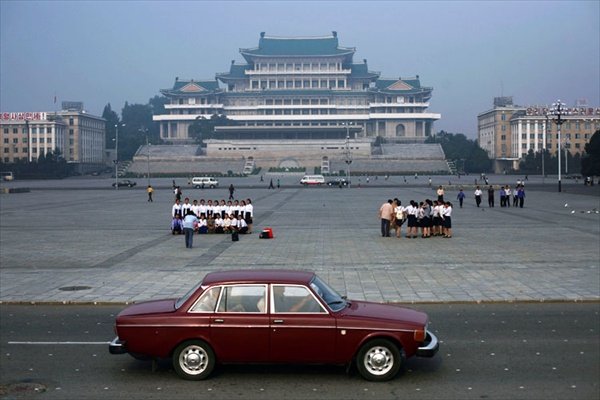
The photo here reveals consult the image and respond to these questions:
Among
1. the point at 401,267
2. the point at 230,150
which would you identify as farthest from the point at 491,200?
the point at 230,150

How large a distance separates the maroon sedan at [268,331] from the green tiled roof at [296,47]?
143 metres

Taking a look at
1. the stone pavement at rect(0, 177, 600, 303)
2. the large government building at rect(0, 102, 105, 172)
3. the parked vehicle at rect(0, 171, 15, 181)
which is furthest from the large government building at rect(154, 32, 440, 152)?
the stone pavement at rect(0, 177, 600, 303)

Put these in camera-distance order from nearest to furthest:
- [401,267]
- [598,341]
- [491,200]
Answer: [598,341] → [401,267] → [491,200]

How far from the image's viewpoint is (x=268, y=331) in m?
8.45

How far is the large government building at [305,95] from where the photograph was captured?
146500 mm

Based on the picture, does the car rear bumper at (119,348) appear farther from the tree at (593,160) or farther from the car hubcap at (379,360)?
the tree at (593,160)

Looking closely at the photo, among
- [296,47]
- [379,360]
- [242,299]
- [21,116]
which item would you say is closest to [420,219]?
[379,360]

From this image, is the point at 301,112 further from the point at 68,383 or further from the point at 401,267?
the point at 68,383

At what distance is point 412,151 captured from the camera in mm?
132000

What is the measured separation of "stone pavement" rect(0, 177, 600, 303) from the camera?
14.7m

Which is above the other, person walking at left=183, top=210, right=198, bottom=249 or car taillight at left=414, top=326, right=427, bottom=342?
person walking at left=183, top=210, right=198, bottom=249

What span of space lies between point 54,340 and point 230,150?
12629cm

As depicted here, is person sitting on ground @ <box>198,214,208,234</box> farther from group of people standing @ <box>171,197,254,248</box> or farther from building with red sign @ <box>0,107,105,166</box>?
building with red sign @ <box>0,107,105,166</box>

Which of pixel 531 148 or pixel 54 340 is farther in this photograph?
pixel 531 148
